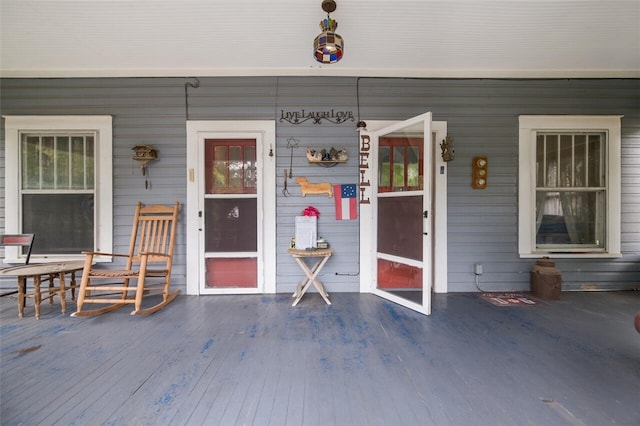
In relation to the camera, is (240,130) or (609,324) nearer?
(609,324)

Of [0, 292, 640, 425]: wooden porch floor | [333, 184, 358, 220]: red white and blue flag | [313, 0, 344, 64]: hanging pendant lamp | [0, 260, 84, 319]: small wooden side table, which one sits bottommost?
[0, 292, 640, 425]: wooden porch floor

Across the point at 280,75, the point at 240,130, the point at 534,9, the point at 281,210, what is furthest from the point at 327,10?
the point at 281,210

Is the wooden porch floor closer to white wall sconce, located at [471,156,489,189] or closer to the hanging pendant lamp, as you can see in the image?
white wall sconce, located at [471,156,489,189]

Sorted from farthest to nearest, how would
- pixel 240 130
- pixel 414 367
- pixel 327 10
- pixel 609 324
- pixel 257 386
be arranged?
1. pixel 240 130
2. pixel 609 324
3. pixel 327 10
4. pixel 414 367
5. pixel 257 386

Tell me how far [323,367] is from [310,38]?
304 cm

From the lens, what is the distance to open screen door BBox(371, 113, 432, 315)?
270 cm

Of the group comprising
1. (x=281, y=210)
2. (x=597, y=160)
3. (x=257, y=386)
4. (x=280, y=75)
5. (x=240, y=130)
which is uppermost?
(x=280, y=75)

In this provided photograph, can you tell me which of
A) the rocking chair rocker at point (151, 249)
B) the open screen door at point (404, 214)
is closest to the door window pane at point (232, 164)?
the rocking chair rocker at point (151, 249)

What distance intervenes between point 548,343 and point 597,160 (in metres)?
2.84

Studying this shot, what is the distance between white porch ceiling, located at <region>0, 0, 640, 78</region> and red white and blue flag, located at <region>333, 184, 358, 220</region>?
1489 mm

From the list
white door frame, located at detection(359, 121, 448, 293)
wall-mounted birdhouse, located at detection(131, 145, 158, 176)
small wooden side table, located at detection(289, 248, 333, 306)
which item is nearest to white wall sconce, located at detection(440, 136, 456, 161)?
white door frame, located at detection(359, 121, 448, 293)

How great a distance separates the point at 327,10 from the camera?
226 cm

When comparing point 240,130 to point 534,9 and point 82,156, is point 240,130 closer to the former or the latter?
point 82,156

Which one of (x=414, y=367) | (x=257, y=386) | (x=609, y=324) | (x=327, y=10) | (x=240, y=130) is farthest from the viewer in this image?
(x=240, y=130)
